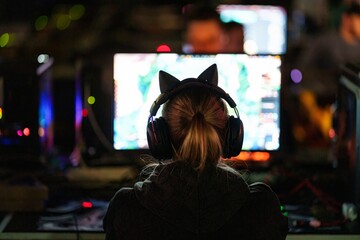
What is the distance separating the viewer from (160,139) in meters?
1.87

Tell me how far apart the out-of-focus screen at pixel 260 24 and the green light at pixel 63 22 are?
160cm

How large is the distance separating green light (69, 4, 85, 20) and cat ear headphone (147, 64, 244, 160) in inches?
231

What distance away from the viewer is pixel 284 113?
3.02m

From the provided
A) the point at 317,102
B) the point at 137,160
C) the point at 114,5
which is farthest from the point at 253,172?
the point at 114,5

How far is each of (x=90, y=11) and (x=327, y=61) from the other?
2.69m

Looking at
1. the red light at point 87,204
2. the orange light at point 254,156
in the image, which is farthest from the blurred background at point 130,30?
the red light at point 87,204

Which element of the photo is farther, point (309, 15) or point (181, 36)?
point (309, 15)

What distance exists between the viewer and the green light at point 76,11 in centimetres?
769

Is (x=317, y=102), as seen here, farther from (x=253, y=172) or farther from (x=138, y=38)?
(x=253, y=172)

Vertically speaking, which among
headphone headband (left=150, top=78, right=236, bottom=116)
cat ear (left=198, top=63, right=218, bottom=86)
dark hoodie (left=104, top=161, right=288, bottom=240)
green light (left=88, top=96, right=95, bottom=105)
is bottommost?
dark hoodie (left=104, top=161, right=288, bottom=240)

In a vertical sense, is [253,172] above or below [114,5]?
below

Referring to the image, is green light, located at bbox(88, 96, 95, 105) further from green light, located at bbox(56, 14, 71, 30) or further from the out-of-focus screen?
green light, located at bbox(56, 14, 71, 30)

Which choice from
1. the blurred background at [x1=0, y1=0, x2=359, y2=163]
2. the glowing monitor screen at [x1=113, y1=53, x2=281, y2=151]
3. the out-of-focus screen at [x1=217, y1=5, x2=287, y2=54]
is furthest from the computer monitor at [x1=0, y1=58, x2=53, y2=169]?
the out-of-focus screen at [x1=217, y1=5, x2=287, y2=54]

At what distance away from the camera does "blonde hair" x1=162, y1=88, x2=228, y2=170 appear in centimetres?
182
